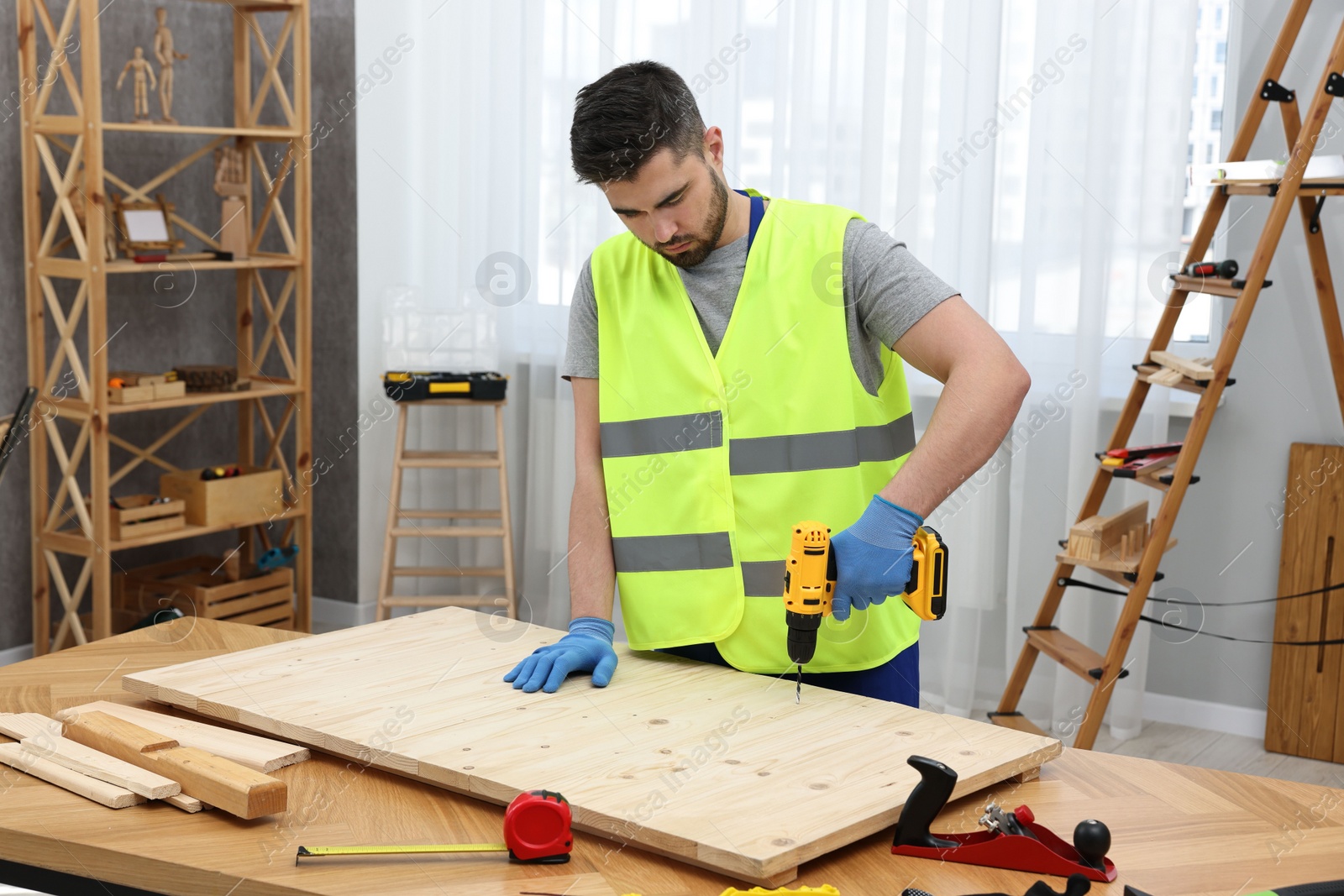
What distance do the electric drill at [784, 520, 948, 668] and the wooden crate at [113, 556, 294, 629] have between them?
300 cm

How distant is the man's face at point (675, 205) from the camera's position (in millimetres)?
1662

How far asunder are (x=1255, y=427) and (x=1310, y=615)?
0.53 meters

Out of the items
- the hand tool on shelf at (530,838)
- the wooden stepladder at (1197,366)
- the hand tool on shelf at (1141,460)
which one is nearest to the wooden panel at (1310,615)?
the wooden stepladder at (1197,366)

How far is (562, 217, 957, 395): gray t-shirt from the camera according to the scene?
65.2 inches

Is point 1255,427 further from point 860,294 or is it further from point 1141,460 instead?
point 860,294

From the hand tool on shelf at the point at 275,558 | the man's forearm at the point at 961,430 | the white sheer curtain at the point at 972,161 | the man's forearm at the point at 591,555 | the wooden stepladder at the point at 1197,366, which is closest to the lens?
the man's forearm at the point at 961,430

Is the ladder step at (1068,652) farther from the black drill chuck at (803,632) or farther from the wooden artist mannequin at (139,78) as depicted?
the wooden artist mannequin at (139,78)

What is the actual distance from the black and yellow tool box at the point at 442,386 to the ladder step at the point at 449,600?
0.66 m

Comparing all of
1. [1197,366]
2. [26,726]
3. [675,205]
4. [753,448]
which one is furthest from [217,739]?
[1197,366]

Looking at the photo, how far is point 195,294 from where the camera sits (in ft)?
14.3

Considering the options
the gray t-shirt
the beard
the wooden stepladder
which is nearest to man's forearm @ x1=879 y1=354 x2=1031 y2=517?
the gray t-shirt

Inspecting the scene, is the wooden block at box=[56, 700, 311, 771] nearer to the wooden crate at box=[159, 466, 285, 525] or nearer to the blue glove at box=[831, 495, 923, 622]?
the blue glove at box=[831, 495, 923, 622]

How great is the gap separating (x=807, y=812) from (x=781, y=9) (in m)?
3.02

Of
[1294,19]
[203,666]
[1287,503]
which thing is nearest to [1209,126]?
[1294,19]
